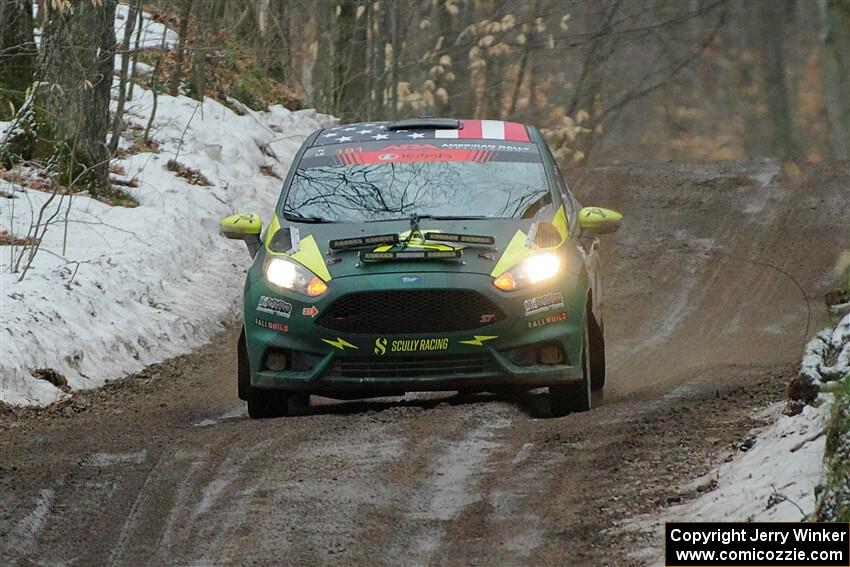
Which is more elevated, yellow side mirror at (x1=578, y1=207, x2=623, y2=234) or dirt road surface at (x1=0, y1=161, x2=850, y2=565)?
yellow side mirror at (x1=578, y1=207, x2=623, y2=234)

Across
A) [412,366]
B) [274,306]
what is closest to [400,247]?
[412,366]

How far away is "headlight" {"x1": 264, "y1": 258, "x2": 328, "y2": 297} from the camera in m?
8.93

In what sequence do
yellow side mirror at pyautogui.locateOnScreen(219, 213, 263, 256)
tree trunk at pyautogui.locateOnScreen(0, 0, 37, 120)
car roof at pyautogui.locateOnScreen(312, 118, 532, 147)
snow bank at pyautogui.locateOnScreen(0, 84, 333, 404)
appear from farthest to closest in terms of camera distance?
1. tree trunk at pyautogui.locateOnScreen(0, 0, 37, 120)
2. snow bank at pyautogui.locateOnScreen(0, 84, 333, 404)
3. car roof at pyautogui.locateOnScreen(312, 118, 532, 147)
4. yellow side mirror at pyautogui.locateOnScreen(219, 213, 263, 256)

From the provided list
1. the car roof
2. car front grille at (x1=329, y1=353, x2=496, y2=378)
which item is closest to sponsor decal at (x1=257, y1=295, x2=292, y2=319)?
car front grille at (x1=329, y1=353, x2=496, y2=378)

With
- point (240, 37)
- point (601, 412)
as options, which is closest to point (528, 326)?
point (601, 412)

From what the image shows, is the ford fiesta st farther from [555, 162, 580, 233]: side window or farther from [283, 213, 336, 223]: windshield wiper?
[555, 162, 580, 233]: side window

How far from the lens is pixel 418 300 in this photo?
883cm

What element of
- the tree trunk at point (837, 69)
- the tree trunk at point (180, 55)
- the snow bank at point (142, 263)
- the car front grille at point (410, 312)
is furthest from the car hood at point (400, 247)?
the tree trunk at point (837, 69)

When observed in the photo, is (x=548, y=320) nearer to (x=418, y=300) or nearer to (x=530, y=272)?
(x=530, y=272)

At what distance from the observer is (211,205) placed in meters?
18.0

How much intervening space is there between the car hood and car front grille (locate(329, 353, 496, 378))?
51 centimetres

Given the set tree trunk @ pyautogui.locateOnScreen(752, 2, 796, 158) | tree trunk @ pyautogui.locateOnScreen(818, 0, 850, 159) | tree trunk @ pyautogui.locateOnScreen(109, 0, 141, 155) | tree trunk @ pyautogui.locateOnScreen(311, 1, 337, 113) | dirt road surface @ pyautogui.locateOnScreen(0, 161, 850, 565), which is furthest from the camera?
tree trunk @ pyautogui.locateOnScreen(752, 2, 796, 158)

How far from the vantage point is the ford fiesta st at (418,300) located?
8.84m

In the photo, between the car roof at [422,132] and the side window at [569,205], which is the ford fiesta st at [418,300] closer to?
the side window at [569,205]
